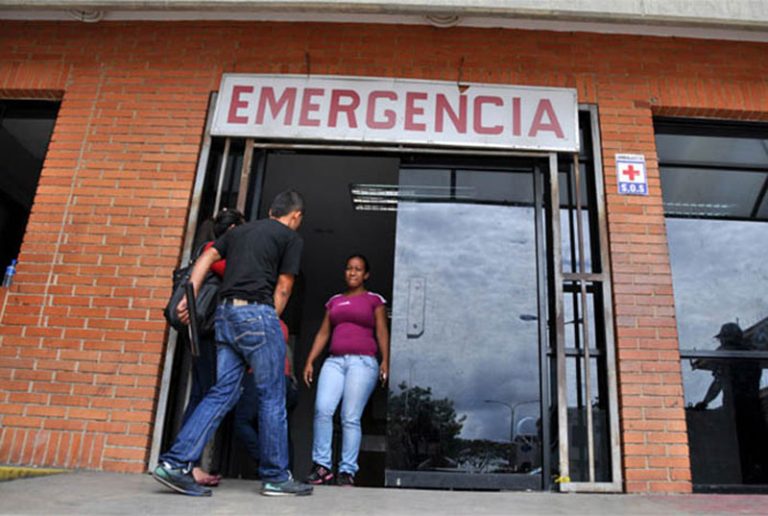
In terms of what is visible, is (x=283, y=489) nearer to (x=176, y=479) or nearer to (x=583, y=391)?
(x=176, y=479)

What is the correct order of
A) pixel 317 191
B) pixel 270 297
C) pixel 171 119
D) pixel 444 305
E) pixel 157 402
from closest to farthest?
pixel 270 297
pixel 157 402
pixel 444 305
pixel 171 119
pixel 317 191

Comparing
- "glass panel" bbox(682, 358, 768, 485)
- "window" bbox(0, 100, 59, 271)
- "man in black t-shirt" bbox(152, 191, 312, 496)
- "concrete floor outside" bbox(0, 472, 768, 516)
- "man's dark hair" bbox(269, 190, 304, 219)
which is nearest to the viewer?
"concrete floor outside" bbox(0, 472, 768, 516)

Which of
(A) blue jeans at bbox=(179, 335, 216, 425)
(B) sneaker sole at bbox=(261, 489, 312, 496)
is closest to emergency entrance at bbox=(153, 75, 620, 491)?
(A) blue jeans at bbox=(179, 335, 216, 425)

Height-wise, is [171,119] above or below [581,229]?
above

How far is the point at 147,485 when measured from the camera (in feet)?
11.1

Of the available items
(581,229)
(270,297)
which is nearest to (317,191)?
(581,229)

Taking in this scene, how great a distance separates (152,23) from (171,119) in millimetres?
964

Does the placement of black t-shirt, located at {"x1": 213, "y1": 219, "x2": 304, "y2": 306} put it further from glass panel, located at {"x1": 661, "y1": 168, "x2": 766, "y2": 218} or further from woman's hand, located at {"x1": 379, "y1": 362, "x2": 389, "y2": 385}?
glass panel, located at {"x1": 661, "y1": 168, "x2": 766, "y2": 218}

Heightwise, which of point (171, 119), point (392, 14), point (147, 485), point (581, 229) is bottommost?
point (147, 485)

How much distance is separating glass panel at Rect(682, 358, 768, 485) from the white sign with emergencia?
6.45 ft

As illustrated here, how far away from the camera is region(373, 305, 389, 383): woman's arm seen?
14.5 ft

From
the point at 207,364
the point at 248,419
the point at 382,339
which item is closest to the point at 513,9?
the point at 382,339

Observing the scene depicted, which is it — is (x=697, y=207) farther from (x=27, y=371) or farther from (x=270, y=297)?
(x=27, y=371)

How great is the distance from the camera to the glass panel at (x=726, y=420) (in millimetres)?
4188
